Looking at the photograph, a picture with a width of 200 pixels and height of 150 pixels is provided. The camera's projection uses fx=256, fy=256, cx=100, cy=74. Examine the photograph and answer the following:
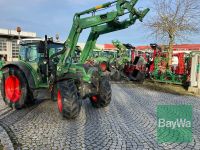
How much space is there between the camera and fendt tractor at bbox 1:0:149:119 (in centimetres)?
671

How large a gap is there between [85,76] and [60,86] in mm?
829

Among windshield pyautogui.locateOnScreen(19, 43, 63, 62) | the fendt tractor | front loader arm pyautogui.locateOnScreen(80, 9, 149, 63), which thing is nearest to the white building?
windshield pyautogui.locateOnScreen(19, 43, 63, 62)

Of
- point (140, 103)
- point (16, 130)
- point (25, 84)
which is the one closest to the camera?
point (16, 130)

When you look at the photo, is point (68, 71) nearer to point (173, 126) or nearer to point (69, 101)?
point (69, 101)

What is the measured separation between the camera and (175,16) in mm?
17109

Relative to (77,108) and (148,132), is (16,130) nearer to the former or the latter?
(77,108)

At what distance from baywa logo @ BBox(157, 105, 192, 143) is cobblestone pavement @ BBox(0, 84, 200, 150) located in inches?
5.6

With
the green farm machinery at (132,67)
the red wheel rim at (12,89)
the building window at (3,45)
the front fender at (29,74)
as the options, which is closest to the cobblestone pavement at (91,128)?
the red wheel rim at (12,89)

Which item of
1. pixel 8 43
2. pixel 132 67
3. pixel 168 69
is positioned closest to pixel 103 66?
pixel 132 67

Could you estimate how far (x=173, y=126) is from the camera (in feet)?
19.9

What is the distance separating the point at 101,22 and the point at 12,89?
3424mm

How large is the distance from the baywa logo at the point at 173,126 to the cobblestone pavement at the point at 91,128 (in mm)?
142

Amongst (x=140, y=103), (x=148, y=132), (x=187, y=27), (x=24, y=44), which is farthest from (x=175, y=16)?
(x=148, y=132)

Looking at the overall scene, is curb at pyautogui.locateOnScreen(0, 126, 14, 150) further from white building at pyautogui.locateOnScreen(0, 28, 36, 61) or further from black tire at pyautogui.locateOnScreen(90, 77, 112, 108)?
white building at pyautogui.locateOnScreen(0, 28, 36, 61)
